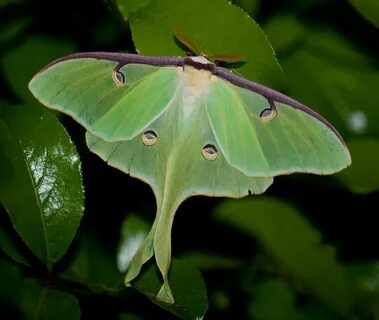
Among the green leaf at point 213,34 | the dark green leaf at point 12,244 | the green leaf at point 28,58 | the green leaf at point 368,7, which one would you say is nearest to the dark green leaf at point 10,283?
the dark green leaf at point 12,244

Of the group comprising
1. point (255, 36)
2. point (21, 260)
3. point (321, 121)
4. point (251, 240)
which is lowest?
point (251, 240)

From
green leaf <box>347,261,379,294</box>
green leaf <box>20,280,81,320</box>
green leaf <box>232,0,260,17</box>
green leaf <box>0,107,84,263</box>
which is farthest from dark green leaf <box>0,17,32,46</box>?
green leaf <box>347,261,379,294</box>

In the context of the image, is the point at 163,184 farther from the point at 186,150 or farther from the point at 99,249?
the point at 99,249

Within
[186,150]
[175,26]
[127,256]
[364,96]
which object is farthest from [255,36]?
[127,256]

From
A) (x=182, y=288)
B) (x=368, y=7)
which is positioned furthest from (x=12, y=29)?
(x=368, y=7)

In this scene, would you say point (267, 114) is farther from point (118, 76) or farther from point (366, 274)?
point (366, 274)

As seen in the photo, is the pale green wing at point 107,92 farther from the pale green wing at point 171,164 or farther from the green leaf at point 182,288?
the green leaf at point 182,288
